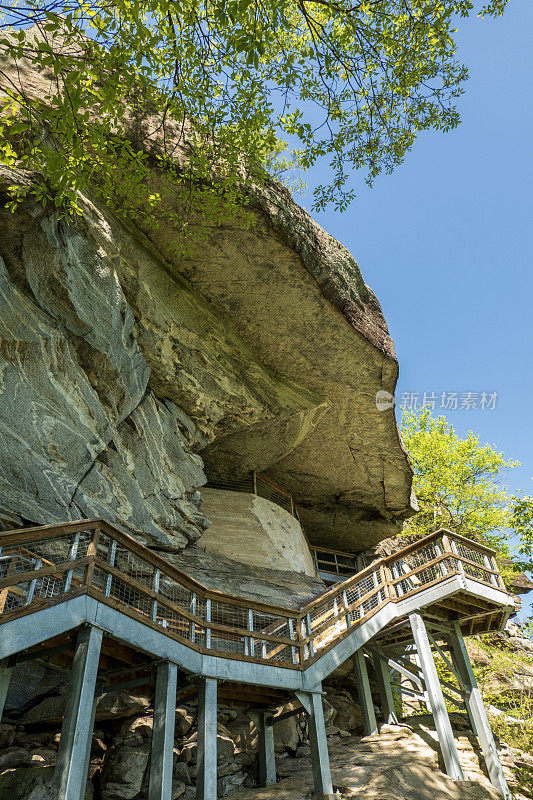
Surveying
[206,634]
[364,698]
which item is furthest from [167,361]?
[364,698]

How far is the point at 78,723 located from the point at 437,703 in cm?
→ 695

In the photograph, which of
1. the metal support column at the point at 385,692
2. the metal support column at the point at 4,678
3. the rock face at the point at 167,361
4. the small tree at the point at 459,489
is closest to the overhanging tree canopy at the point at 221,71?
the rock face at the point at 167,361

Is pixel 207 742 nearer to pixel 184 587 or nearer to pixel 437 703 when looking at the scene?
pixel 184 587

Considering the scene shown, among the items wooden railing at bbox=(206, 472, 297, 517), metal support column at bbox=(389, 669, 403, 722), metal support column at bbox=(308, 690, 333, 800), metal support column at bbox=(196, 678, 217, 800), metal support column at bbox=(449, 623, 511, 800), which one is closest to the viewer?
metal support column at bbox=(196, 678, 217, 800)

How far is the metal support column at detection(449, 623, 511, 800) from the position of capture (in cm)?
914

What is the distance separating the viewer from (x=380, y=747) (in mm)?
9883

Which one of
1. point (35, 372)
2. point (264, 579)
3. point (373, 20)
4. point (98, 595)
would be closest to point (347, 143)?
point (373, 20)

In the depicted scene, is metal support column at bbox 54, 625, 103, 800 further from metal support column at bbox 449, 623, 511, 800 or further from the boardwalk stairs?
metal support column at bbox 449, 623, 511, 800

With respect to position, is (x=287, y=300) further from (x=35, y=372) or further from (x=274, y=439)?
(x=35, y=372)

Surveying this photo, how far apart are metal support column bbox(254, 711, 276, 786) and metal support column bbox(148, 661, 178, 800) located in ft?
11.0

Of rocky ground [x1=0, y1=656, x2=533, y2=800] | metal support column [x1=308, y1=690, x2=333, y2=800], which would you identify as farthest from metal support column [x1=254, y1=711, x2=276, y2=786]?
metal support column [x1=308, y1=690, x2=333, y2=800]

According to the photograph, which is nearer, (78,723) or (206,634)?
(78,723)

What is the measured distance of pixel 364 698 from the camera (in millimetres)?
11008

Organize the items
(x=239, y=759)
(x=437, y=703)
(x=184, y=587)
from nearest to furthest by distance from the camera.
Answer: (x=239, y=759) < (x=437, y=703) < (x=184, y=587)
